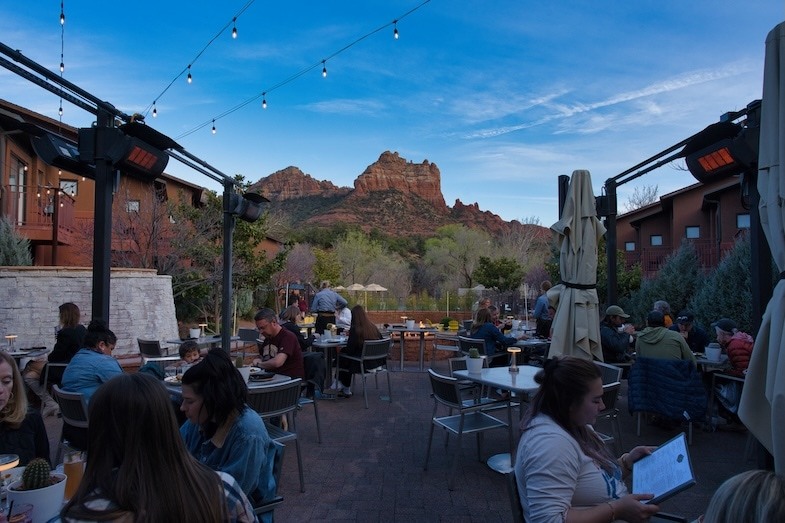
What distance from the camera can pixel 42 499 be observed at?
169 centimetres

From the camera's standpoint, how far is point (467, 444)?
551 centimetres

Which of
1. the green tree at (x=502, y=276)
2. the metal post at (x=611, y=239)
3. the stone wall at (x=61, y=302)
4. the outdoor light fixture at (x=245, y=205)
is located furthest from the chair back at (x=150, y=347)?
the green tree at (x=502, y=276)

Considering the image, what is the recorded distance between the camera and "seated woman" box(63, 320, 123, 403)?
3.96m

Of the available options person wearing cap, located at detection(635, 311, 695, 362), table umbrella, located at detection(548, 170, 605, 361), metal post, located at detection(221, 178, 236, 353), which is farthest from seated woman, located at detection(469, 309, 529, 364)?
metal post, located at detection(221, 178, 236, 353)

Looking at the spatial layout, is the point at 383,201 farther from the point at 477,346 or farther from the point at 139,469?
the point at 139,469

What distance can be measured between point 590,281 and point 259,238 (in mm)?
11682

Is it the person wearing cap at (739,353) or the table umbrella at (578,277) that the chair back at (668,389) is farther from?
the table umbrella at (578,277)

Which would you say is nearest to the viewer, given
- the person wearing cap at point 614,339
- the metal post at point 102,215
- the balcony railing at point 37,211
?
the metal post at point 102,215

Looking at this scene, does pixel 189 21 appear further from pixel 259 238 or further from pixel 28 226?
pixel 28 226

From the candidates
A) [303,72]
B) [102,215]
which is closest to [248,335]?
[303,72]

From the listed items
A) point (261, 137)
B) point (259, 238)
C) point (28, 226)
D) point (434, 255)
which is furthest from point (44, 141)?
point (434, 255)

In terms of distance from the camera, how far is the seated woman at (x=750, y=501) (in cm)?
120

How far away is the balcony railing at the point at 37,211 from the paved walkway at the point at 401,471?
10810mm

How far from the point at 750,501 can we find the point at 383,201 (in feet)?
216
